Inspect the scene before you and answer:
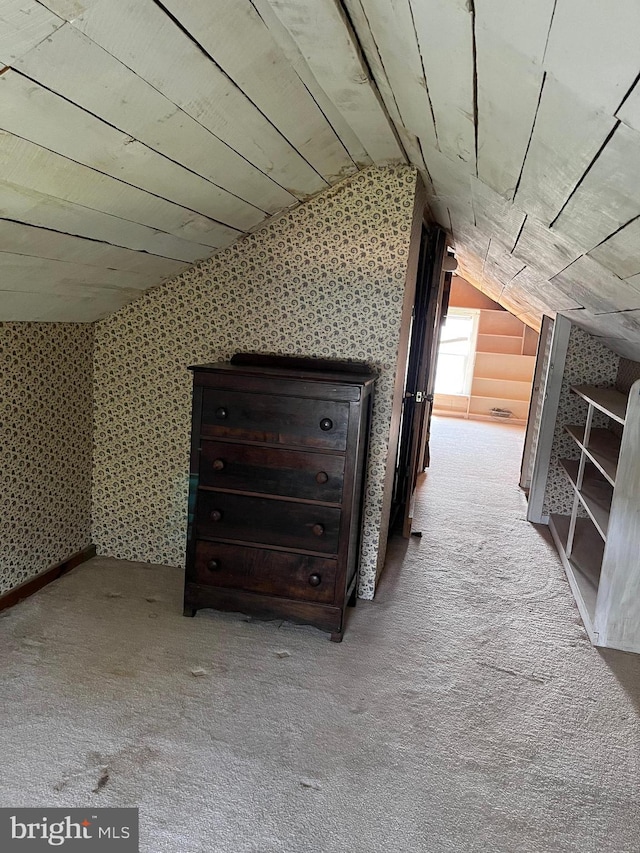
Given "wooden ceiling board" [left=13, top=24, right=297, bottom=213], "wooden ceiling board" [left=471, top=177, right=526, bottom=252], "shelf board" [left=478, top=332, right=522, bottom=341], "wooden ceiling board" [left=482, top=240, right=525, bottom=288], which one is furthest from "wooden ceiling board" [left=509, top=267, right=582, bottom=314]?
"shelf board" [left=478, top=332, right=522, bottom=341]

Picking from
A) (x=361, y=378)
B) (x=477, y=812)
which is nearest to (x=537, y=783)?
(x=477, y=812)

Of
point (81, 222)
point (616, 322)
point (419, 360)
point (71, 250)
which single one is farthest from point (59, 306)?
point (616, 322)

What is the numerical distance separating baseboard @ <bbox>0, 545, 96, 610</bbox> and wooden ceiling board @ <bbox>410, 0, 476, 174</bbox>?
2.44m

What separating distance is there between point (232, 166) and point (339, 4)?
73 cm

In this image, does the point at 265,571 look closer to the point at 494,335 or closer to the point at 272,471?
the point at 272,471

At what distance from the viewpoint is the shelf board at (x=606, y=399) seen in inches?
113

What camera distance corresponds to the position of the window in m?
8.49

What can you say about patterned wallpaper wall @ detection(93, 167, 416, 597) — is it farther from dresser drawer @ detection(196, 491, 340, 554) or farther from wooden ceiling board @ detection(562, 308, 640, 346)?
wooden ceiling board @ detection(562, 308, 640, 346)

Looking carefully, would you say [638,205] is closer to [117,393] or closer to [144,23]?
[144,23]

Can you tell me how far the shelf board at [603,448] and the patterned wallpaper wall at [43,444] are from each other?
251cm

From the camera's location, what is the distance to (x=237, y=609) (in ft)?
8.48

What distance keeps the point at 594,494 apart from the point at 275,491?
77.3 inches

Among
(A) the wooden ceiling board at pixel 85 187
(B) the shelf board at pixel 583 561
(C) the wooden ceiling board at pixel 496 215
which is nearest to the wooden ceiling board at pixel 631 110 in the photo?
(C) the wooden ceiling board at pixel 496 215

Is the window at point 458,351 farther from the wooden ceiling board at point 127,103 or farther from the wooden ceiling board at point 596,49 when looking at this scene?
the wooden ceiling board at point 596,49
